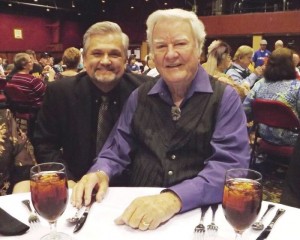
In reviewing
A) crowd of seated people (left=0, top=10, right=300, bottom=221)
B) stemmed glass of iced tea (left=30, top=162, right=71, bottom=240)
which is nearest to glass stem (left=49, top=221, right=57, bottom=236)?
stemmed glass of iced tea (left=30, top=162, right=71, bottom=240)

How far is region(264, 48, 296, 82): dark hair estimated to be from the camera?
3869 millimetres

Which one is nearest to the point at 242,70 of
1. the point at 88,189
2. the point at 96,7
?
the point at 88,189

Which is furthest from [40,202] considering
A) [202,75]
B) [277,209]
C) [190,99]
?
[202,75]

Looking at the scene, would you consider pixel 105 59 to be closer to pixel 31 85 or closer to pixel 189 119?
pixel 189 119

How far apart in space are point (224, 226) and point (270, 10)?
15462mm

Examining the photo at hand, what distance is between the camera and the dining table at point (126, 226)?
3.57 ft

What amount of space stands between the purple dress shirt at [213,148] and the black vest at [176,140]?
0.13 ft

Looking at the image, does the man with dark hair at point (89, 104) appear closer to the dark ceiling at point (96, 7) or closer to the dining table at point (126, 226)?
the dining table at point (126, 226)

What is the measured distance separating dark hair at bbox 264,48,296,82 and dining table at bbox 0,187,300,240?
9.41 feet

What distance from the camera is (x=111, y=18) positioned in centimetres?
2219

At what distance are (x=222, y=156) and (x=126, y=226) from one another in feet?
1.96

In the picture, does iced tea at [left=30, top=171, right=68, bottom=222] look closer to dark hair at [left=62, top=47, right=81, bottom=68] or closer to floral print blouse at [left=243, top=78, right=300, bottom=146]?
floral print blouse at [left=243, top=78, right=300, bottom=146]

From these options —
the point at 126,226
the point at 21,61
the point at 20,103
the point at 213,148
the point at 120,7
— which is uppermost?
the point at 120,7

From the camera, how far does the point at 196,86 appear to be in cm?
176
